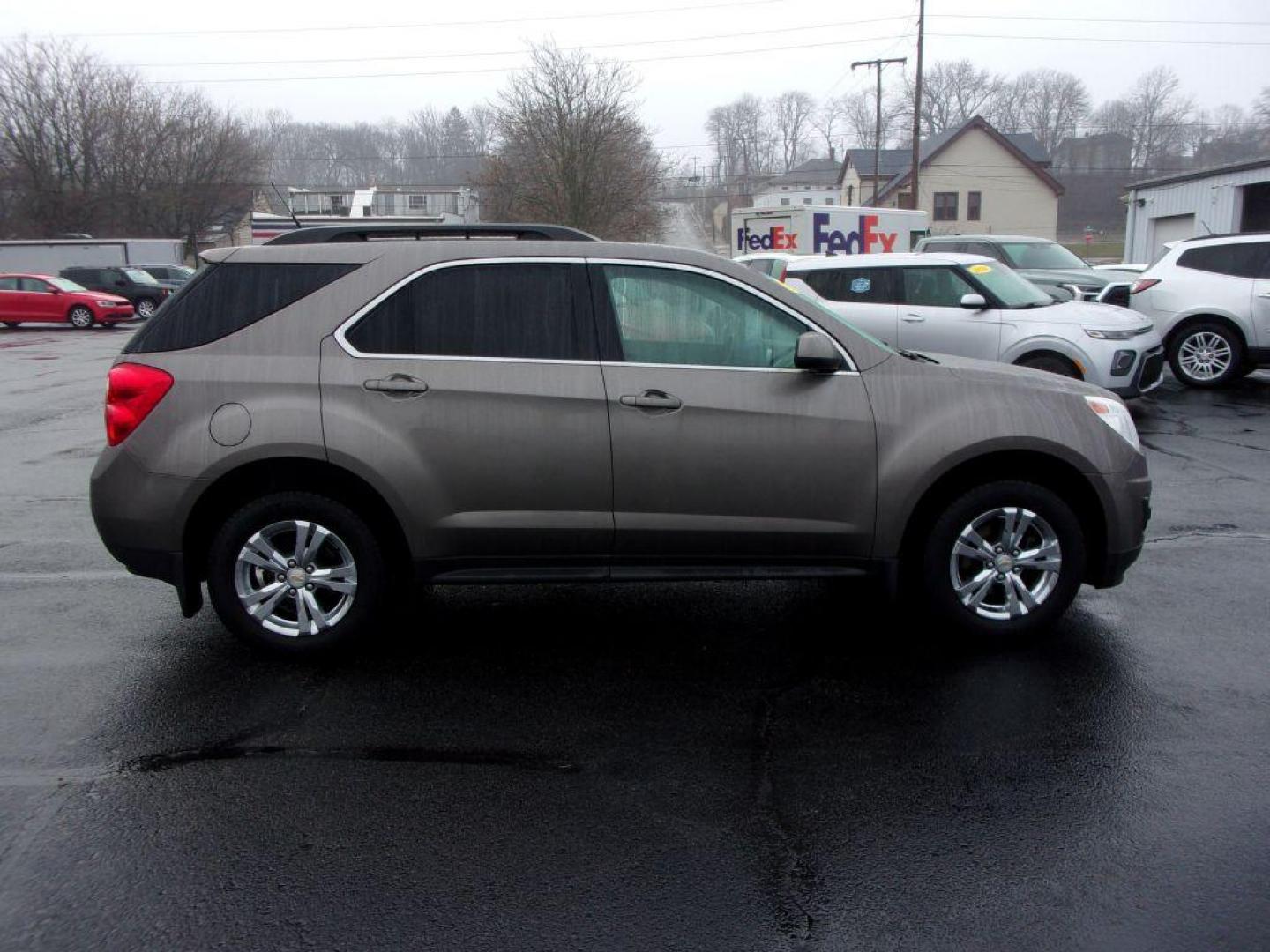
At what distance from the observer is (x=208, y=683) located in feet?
14.9

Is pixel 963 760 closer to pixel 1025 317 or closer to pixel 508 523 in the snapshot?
pixel 508 523

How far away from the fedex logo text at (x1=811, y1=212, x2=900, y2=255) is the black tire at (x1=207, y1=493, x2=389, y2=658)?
22281 mm

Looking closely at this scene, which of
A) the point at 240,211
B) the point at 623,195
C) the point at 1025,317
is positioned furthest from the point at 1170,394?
the point at 240,211

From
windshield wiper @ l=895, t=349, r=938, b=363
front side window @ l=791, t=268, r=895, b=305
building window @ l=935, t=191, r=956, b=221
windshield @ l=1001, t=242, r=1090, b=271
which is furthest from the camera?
building window @ l=935, t=191, r=956, b=221

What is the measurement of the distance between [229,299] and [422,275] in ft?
2.74

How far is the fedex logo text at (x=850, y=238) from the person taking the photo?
25625mm

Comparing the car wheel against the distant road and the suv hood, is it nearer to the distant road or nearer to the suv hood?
the suv hood

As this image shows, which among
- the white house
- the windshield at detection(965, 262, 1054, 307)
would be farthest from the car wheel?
the white house

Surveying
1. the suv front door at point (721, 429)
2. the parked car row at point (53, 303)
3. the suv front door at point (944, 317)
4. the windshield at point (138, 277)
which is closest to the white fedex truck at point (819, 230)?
the suv front door at point (944, 317)

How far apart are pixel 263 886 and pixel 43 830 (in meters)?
0.86

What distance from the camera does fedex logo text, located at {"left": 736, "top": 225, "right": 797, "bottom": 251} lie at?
25578mm

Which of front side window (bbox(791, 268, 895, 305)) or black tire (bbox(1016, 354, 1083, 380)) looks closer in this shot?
black tire (bbox(1016, 354, 1083, 380))

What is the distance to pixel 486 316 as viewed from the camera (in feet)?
15.1

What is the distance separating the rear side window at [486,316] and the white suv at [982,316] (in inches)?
252
